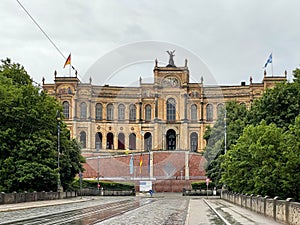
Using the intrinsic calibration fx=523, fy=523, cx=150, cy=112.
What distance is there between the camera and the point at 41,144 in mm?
53812

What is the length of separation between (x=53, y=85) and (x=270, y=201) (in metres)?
96.6

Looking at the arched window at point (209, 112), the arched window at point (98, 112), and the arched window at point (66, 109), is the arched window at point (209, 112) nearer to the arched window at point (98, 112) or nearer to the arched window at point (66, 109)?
the arched window at point (98, 112)

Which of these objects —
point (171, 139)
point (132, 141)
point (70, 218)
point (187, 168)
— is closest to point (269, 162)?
point (70, 218)

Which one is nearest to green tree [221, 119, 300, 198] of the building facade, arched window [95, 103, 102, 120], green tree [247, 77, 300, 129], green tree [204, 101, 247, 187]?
green tree [247, 77, 300, 129]

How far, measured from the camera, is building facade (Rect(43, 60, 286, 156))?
116312 millimetres

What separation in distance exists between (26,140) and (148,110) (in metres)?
68.5

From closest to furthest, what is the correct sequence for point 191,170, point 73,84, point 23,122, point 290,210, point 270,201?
point 290,210
point 270,201
point 23,122
point 191,170
point 73,84

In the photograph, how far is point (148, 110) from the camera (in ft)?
395

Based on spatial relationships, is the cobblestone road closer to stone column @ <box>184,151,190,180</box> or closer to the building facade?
stone column @ <box>184,151,190,180</box>

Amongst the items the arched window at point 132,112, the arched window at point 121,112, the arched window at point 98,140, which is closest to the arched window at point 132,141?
the arched window at point 132,112

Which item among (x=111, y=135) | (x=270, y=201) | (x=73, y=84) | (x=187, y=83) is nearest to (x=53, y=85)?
(x=73, y=84)

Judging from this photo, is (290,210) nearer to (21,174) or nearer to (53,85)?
(21,174)

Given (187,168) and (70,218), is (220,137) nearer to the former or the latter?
(187,168)

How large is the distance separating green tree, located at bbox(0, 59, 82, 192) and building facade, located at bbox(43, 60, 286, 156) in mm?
57174
